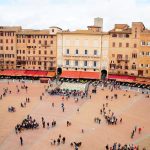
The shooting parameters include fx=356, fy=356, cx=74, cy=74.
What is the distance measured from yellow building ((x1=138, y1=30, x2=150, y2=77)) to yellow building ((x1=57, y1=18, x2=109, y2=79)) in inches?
282

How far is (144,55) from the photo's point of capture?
73.3 metres

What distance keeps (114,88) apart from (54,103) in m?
15.1

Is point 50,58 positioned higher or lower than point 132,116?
higher

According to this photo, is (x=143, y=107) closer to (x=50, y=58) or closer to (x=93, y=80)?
(x=93, y=80)

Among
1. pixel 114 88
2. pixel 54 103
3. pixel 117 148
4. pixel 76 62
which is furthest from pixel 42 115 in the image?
pixel 76 62

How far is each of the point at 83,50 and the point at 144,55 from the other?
13.0m

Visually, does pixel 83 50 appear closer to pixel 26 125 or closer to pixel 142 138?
pixel 26 125

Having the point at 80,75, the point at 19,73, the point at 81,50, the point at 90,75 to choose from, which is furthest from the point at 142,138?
the point at 19,73

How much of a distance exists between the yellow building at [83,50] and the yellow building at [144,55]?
7.17m

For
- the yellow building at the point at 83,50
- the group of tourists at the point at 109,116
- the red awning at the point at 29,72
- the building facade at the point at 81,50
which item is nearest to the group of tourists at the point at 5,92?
the red awning at the point at 29,72

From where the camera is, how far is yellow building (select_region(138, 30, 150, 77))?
72.6 metres

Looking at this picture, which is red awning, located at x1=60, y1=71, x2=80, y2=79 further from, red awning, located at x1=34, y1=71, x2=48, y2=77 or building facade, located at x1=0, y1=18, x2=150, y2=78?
red awning, located at x1=34, y1=71, x2=48, y2=77

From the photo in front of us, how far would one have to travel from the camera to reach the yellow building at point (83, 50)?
75812 mm

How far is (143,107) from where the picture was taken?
5784 cm
